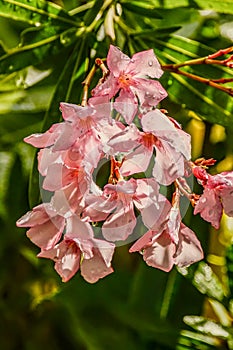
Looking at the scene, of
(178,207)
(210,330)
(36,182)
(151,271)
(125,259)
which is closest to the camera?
(178,207)

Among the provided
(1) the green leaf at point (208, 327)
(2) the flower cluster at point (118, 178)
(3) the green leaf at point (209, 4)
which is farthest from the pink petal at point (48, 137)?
(1) the green leaf at point (208, 327)

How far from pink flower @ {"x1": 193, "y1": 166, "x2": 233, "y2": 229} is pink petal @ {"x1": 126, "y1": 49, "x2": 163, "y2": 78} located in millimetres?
109

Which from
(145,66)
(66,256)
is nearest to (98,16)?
(145,66)

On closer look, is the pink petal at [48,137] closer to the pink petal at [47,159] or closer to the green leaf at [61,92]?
the pink petal at [47,159]

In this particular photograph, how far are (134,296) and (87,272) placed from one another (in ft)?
1.46

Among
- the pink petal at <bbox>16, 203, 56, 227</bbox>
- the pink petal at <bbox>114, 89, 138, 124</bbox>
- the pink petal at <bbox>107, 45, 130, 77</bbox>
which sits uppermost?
the pink petal at <bbox>107, 45, 130, 77</bbox>

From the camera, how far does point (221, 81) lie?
91 centimetres

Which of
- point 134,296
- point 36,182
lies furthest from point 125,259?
point 36,182

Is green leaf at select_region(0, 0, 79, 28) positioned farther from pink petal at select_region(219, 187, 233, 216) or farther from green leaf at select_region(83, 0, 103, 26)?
pink petal at select_region(219, 187, 233, 216)

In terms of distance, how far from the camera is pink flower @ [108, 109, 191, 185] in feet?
2.55

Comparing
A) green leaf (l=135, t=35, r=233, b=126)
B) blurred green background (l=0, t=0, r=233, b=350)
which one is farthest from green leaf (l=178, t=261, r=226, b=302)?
green leaf (l=135, t=35, r=233, b=126)

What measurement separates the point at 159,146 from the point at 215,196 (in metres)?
0.09

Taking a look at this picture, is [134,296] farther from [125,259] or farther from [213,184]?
[213,184]

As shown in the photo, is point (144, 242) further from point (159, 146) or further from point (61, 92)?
point (61, 92)
